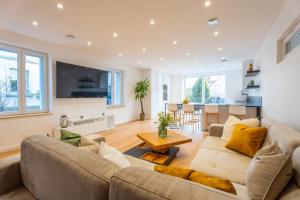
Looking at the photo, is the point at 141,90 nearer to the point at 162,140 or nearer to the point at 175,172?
the point at 162,140

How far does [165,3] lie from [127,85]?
4.86 meters

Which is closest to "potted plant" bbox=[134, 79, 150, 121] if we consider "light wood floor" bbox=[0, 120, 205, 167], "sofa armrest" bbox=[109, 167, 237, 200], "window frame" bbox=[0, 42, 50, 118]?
"light wood floor" bbox=[0, 120, 205, 167]

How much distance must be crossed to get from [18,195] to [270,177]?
185 centimetres

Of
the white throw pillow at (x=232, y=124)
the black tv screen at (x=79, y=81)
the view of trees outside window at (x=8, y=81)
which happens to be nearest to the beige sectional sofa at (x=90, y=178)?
the white throw pillow at (x=232, y=124)

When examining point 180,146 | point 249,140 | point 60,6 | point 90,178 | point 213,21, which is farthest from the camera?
point 180,146

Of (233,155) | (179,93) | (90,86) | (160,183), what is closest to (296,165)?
(160,183)

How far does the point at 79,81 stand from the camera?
15.3 feet

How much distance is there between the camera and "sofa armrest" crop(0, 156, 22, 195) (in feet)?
4.31

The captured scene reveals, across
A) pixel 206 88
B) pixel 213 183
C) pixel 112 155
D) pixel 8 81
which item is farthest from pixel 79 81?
pixel 206 88

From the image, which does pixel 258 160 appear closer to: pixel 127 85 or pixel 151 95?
pixel 127 85

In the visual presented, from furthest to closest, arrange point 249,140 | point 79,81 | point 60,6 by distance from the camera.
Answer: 1. point 79,81
2. point 60,6
3. point 249,140

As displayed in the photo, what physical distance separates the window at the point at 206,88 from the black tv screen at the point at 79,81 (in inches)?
244

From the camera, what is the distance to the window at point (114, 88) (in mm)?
6324

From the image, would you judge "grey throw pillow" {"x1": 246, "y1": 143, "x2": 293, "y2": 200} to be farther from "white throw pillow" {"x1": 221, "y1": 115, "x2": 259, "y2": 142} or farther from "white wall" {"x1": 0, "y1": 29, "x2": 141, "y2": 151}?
"white wall" {"x1": 0, "y1": 29, "x2": 141, "y2": 151}
